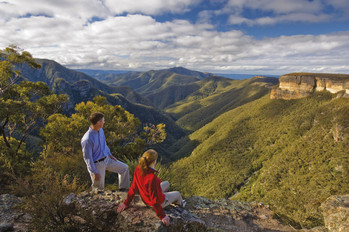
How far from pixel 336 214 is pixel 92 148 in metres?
7.59

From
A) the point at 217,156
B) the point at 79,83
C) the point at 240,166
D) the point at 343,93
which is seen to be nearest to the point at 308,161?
the point at 240,166

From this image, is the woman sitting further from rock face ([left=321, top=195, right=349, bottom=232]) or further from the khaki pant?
rock face ([left=321, top=195, right=349, bottom=232])

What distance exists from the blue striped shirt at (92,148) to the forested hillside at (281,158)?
1477 cm

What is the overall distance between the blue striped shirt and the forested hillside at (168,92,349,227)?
14.8m

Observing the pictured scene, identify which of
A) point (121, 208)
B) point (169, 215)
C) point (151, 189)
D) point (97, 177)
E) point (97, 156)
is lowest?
point (169, 215)

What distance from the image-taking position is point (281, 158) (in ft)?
112

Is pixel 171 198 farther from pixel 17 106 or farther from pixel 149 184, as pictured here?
pixel 17 106

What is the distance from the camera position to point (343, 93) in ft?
141

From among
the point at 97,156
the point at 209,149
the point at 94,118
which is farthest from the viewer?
the point at 209,149

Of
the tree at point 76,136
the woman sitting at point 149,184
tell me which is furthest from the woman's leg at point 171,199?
the tree at point 76,136

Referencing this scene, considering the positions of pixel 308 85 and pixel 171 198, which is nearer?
pixel 171 198

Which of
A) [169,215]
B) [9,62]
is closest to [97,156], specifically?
[169,215]

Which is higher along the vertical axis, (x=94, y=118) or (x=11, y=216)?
(x=94, y=118)

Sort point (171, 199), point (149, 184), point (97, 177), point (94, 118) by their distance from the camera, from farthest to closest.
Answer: point (97, 177) < point (94, 118) < point (171, 199) < point (149, 184)
